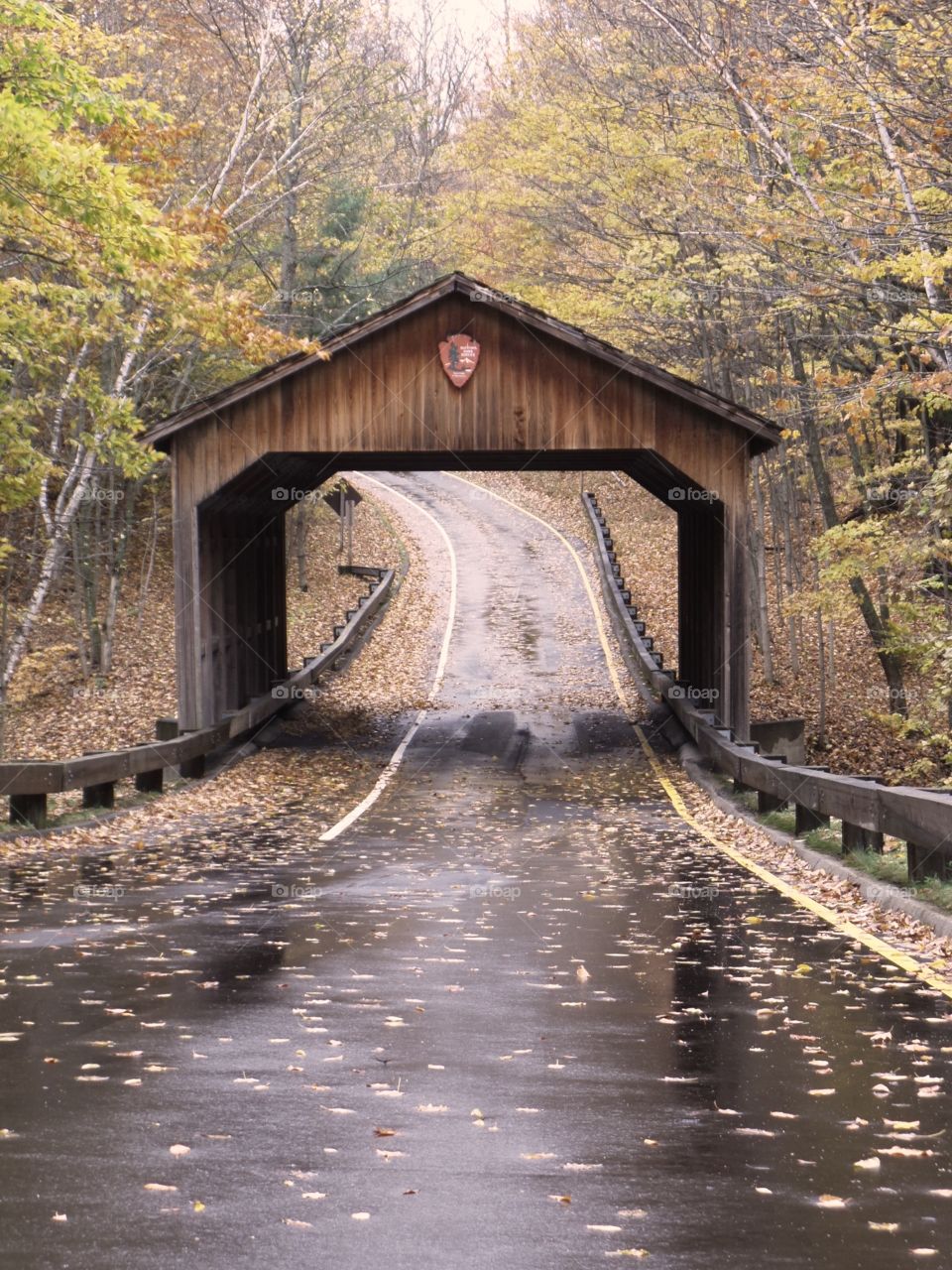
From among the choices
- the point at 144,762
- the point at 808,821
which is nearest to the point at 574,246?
the point at 144,762

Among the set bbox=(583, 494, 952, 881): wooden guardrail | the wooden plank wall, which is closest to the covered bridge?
the wooden plank wall

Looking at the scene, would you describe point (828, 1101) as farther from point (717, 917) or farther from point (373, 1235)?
point (717, 917)

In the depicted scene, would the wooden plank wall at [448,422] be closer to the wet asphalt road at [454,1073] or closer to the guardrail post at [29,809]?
the guardrail post at [29,809]

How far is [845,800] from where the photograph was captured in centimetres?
1268

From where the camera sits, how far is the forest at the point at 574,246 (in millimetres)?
15242

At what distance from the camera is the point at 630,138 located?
1137 inches

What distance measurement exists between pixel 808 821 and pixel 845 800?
6.69 feet

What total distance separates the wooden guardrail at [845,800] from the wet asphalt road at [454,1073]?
969mm

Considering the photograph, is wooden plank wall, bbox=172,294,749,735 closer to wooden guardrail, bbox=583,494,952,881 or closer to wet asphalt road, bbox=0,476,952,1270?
wooden guardrail, bbox=583,494,952,881

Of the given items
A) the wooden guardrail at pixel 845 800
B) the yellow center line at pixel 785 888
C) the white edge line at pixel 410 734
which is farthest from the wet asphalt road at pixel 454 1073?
the white edge line at pixel 410 734

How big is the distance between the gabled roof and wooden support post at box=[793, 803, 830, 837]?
869 centimetres

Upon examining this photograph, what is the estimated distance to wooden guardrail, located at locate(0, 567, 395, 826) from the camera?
15.1 meters

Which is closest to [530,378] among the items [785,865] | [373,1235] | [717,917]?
[785,865]

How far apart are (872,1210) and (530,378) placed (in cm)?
1887
